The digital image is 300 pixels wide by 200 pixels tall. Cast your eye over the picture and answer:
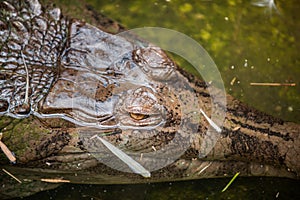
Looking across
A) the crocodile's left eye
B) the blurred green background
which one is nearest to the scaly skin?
the crocodile's left eye

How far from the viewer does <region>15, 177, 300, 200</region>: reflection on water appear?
2.61 meters

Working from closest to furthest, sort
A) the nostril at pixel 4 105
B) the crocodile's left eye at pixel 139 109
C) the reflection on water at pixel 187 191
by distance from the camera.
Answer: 1. the crocodile's left eye at pixel 139 109
2. the nostril at pixel 4 105
3. the reflection on water at pixel 187 191

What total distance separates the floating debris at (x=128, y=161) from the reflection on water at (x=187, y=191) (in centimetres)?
25

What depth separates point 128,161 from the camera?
2.31 metres

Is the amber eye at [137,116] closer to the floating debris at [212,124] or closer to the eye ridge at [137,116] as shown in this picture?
the eye ridge at [137,116]

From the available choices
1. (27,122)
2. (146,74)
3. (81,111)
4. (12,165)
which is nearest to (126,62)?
(146,74)

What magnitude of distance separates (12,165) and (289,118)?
156cm

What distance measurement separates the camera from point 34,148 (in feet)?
7.26

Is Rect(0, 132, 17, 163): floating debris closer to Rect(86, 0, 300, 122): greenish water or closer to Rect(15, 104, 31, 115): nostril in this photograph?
Rect(15, 104, 31, 115): nostril

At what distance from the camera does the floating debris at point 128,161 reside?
223cm

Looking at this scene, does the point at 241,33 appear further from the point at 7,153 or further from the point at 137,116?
the point at 7,153

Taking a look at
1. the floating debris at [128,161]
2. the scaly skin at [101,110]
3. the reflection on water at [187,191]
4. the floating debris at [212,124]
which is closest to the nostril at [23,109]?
the scaly skin at [101,110]

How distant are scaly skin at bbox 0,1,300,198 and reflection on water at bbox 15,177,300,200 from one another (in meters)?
0.16

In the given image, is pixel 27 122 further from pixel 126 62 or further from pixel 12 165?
pixel 126 62
